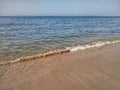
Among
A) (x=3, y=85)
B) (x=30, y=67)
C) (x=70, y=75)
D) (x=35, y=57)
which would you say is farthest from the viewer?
(x=35, y=57)

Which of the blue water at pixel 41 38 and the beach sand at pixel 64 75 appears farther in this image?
the blue water at pixel 41 38

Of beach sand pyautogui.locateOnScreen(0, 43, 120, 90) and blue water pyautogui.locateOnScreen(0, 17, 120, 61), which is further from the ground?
beach sand pyautogui.locateOnScreen(0, 43, 120, 90)

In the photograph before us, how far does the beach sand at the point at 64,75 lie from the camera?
464 centimetres

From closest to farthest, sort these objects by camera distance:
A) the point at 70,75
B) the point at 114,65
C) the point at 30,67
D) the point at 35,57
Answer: the point at 70,75
the point at 114,65
the point at 30,67
the point at 35,57

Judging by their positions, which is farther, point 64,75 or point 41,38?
point 41,38

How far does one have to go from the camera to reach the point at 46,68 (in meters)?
6.41

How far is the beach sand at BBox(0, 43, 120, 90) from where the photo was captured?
4.64 metres

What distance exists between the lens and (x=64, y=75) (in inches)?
215

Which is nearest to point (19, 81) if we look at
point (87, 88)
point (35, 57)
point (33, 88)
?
point (33, 88)

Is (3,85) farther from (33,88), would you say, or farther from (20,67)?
(20,67)

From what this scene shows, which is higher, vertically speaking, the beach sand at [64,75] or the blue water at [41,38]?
the beach sand at [64,75]

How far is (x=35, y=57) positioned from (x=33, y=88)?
3.65 meters

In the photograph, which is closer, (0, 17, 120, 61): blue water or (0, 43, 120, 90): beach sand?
(0, 43, 120, 90): beach sand

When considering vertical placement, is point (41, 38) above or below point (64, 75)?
below
